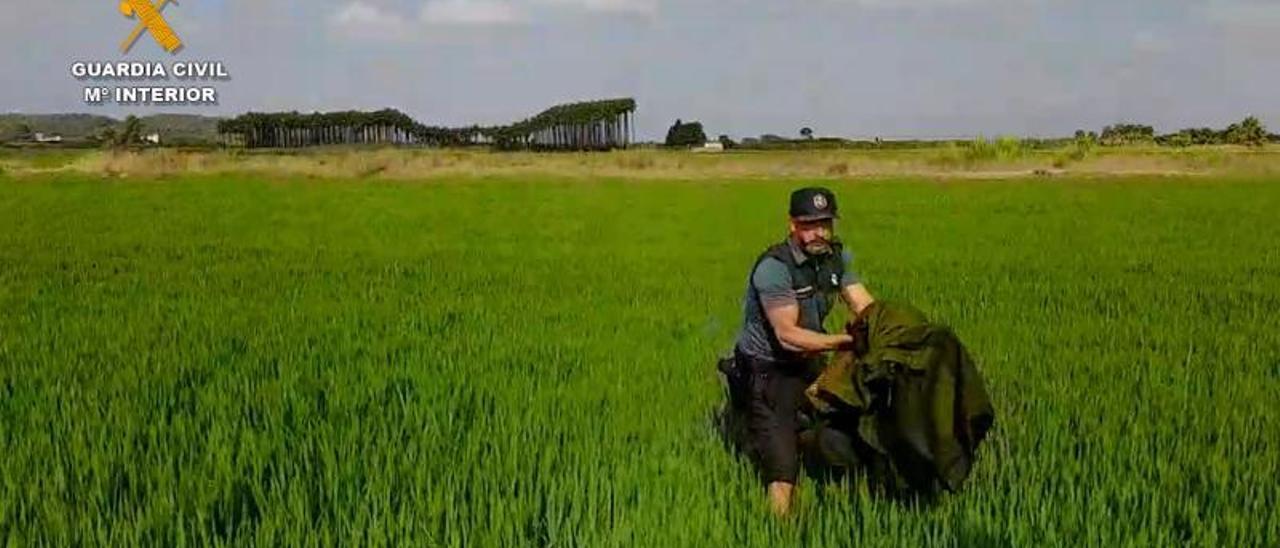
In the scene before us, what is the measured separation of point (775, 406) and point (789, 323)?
37cm

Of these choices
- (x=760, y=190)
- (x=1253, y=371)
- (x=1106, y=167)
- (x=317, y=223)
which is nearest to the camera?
(x=1253, y=371)

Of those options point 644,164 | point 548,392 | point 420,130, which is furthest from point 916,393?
point 420,130

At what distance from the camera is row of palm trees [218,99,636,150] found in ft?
132

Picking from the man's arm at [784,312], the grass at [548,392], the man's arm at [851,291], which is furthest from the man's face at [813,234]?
the grass at [548,392]

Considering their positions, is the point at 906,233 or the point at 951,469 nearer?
the point at 951,469

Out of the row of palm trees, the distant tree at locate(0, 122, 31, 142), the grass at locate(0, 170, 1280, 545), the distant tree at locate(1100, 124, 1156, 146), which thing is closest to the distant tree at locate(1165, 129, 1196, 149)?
the distant tree at locate(1100, 124, 1156, 146)

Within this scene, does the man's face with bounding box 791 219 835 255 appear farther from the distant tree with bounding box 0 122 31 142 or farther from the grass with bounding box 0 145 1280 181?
the distant tree with bounding box 0 122 31 142

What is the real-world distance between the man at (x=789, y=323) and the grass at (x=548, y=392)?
0.17 m

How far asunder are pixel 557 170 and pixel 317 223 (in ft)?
54.0

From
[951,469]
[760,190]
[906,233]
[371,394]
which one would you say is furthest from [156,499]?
[760,190]

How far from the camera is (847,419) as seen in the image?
3.90 metres

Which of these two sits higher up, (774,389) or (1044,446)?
(774,389)

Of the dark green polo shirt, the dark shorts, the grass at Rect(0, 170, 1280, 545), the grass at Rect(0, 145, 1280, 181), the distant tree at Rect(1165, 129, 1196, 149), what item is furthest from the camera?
the distant tree at Rect(1165, 129, 1196, 149)

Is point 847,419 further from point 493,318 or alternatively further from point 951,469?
point 493,318
